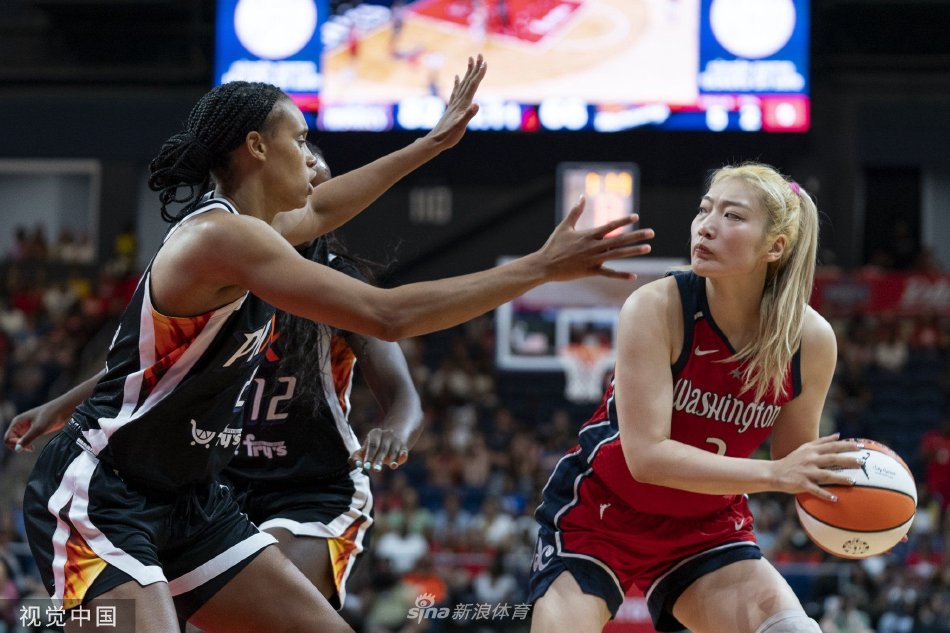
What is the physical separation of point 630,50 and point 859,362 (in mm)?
4657

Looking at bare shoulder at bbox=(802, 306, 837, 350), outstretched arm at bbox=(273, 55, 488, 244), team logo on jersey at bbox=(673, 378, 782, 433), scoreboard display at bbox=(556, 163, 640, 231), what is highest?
scoreboard display at bbox=(556, 163, 640, 231)

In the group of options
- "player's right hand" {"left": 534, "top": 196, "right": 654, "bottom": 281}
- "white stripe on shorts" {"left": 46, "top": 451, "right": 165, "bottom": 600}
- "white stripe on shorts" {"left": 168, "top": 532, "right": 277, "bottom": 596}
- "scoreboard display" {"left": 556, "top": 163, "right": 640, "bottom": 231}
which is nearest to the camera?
"player's right hand" {"left": 534, "top": 196, "right": 654, "bottom": 281}

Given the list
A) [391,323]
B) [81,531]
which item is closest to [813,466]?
[391,323]

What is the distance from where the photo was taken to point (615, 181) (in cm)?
1349

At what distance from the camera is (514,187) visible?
1605cm

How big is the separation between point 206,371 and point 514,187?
43.1 ft

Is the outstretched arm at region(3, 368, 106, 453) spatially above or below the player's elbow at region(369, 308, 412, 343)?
below

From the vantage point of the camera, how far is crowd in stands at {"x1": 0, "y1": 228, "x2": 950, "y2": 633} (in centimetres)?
898

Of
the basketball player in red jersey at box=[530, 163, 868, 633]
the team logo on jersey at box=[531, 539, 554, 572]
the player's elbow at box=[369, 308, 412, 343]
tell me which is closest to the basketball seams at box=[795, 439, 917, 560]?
the basketball player in red jersey at box=[530, 163, 868, 633]

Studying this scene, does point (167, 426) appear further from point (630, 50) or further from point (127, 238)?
point (127, 238)

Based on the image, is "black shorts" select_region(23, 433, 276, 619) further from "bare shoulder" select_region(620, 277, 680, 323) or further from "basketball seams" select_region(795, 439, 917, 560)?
"basketball seams" select_region(795, 439, 917, 560)

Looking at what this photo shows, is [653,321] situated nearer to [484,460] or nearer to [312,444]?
[312,444]

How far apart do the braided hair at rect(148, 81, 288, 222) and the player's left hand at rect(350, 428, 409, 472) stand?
811mm

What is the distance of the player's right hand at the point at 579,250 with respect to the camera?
268 cm
